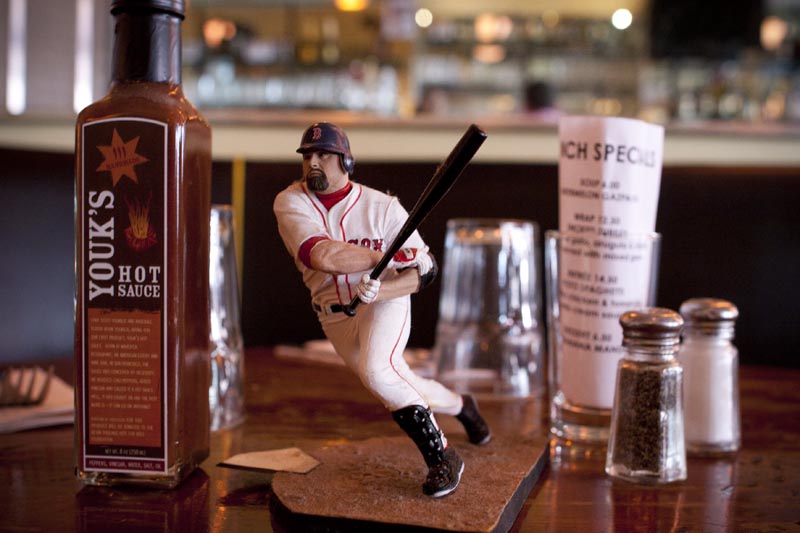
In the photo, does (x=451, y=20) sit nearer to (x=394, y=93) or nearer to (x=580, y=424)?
(x=394, y=93)

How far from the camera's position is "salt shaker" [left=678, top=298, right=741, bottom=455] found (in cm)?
74

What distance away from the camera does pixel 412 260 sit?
21.5 inches

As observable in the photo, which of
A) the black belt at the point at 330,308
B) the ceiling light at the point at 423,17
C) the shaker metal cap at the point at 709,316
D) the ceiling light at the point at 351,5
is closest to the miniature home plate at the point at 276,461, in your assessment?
the black belt at the point at 330,308

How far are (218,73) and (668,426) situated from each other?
409cm

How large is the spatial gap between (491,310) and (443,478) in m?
0.54

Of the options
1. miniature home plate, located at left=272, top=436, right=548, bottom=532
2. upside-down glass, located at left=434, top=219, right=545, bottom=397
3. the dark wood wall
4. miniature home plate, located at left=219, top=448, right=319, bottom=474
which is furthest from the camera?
the dark wood wall

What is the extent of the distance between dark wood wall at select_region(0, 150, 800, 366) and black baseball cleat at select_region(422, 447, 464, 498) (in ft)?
3.48

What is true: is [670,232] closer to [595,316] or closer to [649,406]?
[595,316]

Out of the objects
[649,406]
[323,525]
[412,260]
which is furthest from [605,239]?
[323,525]

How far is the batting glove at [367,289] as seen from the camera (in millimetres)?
521

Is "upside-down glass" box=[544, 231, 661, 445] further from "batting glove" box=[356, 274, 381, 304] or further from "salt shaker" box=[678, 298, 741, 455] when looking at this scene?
"batting glove" box=[356, 274, 381, 304]

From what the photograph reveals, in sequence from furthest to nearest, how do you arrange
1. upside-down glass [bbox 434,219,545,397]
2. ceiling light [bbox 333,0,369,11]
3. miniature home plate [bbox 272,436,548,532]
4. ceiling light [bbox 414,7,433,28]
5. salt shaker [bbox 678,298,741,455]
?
ceiling light [bbox 414,7,433,28] → ceiling light [bbox 333,0,369,11] → upside-down glass [bbox 434,219,545,397] → salt shaker [bbox 678,298,741,455] → miniature home plate [bbox 272,436,548,532]

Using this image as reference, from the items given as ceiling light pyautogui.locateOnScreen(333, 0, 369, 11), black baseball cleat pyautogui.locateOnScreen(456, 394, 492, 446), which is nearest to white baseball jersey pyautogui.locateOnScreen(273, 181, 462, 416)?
black baseball cleat pyautogui.locateOnScreen(456, 394, 492, 446)

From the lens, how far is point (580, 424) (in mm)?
772
